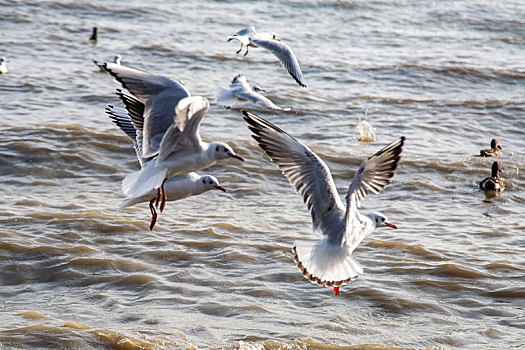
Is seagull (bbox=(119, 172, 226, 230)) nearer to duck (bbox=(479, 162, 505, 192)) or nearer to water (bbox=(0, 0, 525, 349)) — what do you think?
water (bbox=(0, 0, 525, 349))

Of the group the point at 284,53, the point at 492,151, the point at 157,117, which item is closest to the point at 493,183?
the point at 492,151

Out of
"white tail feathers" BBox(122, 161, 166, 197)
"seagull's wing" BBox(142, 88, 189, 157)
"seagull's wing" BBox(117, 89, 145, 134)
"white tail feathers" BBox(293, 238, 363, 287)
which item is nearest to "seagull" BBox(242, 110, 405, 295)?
"white tail feathers" BBox(293, 238, 363, 287)

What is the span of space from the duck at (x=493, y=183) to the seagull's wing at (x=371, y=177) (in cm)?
511

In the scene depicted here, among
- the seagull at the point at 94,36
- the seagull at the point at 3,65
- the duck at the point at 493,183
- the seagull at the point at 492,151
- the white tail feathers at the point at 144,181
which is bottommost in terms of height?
the seagull at the point at 3,65

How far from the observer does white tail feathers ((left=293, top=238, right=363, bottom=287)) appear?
5.43m

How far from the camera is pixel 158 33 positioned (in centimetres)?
1997

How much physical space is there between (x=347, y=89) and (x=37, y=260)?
31.6 feet

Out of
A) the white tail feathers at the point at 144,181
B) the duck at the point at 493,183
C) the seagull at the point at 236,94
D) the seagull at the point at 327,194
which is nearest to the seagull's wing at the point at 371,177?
the seagull at the point at 327,194

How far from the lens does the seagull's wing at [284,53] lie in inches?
378

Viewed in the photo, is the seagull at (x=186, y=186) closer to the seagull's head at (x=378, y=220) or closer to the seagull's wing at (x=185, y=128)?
the seagull's wing at (x=185, y=128)

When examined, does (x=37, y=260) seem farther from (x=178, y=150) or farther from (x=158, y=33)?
(x=158, y=33)

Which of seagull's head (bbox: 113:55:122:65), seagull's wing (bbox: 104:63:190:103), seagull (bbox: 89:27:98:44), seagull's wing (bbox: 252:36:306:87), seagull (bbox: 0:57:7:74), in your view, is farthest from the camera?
seagull (bbox: 89:27:98:44)

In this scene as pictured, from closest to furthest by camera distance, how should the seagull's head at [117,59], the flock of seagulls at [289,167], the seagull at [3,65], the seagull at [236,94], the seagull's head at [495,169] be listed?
the flock of seagulls at [289,167]
the seagull at [236,94]
the seagull's head at [495,169]
the seagull at [3,65]
the seagull's head at [117,59]

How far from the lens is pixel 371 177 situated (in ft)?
18.7
